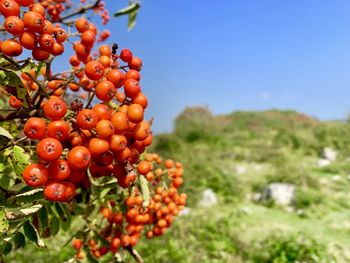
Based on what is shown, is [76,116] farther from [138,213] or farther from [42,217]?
[138,213]

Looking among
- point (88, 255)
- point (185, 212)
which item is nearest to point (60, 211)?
point (88, 255)

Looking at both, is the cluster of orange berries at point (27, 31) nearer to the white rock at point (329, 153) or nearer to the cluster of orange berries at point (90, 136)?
the cluster of orange berries at point (90, 136)

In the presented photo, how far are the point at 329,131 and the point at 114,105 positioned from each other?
1661 centimetres

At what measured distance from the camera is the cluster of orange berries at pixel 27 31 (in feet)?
5.03

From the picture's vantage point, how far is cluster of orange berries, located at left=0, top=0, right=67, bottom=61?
1.53 metres

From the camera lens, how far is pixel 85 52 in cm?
188

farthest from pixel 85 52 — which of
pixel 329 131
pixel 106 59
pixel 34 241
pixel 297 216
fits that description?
pixel 329 131

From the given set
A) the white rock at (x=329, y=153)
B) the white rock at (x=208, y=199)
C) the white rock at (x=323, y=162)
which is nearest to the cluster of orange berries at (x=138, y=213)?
the white rock at (x=208, y=199)

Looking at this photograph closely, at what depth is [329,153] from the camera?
14977mm

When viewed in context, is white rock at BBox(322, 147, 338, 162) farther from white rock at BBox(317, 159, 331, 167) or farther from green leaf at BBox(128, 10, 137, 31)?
green leaf at BBox(128, 10, 137, 31)

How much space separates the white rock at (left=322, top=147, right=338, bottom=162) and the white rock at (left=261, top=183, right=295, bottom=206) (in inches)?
173

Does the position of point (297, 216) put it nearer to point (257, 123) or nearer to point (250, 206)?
point (250, 206)

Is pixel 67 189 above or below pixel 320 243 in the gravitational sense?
above

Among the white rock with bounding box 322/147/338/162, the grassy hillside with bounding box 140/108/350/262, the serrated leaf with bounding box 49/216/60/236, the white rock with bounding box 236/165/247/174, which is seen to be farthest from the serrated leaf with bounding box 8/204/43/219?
the white rock with bounding box 322/147/338/162
